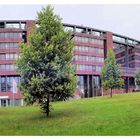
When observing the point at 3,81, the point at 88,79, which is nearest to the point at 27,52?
the point at 3,81

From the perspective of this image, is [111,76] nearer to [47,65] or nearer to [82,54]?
[47,65]

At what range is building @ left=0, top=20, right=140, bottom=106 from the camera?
350 ft

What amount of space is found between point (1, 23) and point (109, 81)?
5490 cm

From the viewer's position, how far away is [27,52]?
112ft

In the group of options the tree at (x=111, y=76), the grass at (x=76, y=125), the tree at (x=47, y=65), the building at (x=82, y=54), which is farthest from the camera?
the building at (x=82, y=54)

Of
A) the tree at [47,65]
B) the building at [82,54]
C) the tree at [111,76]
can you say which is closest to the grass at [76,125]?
the tree at [47,65]

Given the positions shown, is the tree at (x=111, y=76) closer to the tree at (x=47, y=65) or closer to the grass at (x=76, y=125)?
the grass at (x=76, y=125)

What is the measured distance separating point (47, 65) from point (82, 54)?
81967 mm

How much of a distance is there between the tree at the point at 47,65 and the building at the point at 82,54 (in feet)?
191

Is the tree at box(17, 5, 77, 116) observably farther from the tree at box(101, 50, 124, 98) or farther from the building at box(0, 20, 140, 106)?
the building at box(0, 20, 140, 106)

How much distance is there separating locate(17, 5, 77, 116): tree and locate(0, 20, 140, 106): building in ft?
191

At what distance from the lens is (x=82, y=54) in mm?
115438

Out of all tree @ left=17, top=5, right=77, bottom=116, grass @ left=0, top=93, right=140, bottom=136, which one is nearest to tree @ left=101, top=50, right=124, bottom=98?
grass @ left=0, top=93, right=140, bottom=136

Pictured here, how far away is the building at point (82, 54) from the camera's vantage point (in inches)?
4200
